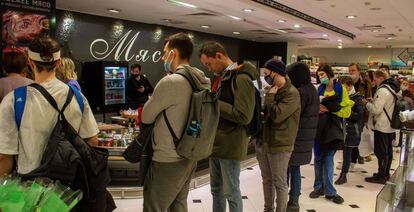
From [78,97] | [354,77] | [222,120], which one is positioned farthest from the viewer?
[354,77]

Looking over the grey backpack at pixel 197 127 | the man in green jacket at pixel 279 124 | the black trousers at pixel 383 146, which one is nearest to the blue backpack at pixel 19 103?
the grey backpack at pixel 197 127

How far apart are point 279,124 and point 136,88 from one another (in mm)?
4849

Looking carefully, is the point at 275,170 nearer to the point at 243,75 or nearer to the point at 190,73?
the point at 243,75

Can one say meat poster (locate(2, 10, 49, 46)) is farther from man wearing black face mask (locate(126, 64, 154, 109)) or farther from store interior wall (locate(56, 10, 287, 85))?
man wearing black face mask (locate(126, 64, 154, 109))

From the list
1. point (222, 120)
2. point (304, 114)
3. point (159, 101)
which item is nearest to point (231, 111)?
point (222, 120)

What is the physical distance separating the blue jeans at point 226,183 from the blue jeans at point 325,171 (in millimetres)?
1744

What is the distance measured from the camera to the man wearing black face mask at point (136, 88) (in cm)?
781

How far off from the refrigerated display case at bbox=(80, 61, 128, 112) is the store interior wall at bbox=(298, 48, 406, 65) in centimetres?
1563

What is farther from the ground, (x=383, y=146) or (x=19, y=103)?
(x=19, y=103)

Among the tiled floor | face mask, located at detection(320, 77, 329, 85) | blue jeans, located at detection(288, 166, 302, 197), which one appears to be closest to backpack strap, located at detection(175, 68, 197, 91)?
blue jeans, located at detection(288, 166, 302, 197)

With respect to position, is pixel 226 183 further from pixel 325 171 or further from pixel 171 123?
pixel 325 171

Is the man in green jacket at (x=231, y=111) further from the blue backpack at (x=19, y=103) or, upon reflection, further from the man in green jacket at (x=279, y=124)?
the blue backpack at (x=19, y=103)

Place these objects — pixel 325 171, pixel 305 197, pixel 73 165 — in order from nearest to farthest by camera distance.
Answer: pixel 73 165 → pixel 325 171 → pixel 305 197

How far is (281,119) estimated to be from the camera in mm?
3377
